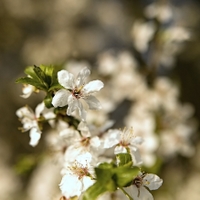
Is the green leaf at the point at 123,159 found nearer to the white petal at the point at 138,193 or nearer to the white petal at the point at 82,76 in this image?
the white petal at the point at 138,193

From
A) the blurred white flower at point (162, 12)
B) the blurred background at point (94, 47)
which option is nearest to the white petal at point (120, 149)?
the blurred background at point (94, 47)

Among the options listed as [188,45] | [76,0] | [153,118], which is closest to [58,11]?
[76,0]

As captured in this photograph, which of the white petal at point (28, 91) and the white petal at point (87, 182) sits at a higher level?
the white petal at point (28, 91)

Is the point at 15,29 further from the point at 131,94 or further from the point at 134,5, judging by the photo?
the point at 131,94

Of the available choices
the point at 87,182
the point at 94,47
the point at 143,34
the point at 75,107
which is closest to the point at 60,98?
the point at 75,107

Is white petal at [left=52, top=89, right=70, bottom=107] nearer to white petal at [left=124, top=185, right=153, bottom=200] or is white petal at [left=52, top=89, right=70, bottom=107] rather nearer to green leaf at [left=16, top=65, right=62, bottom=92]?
green leaf at [left=16, top=65, right=62, bottom=92]

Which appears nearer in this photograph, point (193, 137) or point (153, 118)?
point (153, 118)

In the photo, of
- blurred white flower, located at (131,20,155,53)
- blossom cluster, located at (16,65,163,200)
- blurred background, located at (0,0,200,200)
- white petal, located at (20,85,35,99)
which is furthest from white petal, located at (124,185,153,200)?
blurred white flower, located at (131,20,155,53)
